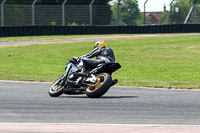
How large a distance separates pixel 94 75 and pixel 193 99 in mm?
2242

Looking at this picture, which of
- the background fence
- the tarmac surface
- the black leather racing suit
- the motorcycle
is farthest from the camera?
the background fence

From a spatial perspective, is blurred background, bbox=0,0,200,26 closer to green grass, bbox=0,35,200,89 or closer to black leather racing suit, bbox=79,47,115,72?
green grass, bbox=0,35,200,89

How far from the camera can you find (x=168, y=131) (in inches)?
266

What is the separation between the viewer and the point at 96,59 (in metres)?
10.9

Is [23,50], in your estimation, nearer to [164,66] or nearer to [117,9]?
[164,66]

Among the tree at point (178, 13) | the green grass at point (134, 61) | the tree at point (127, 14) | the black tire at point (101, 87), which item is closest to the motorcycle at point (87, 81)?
the black tire at point (101, 87)

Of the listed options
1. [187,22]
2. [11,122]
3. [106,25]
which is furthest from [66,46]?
[11,122]

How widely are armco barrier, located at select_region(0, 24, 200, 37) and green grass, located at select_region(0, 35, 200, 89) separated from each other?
4.00 meters

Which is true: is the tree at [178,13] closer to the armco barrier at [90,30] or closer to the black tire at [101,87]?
the armco barrier at [90,30]

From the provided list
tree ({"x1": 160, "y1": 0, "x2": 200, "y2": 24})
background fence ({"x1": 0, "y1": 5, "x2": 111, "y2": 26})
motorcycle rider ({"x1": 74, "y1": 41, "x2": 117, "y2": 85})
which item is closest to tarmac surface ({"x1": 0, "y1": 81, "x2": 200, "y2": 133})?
motorcycle rider ({"x1": 74, "y1": 41, "x2": 117, "y2": 85})

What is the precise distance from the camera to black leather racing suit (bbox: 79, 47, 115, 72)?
10805mm

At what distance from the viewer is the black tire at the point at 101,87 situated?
33.6 feet

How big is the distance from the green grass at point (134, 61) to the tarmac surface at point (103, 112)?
325 centimetres

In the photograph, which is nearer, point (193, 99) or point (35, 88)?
point (193, 99)
